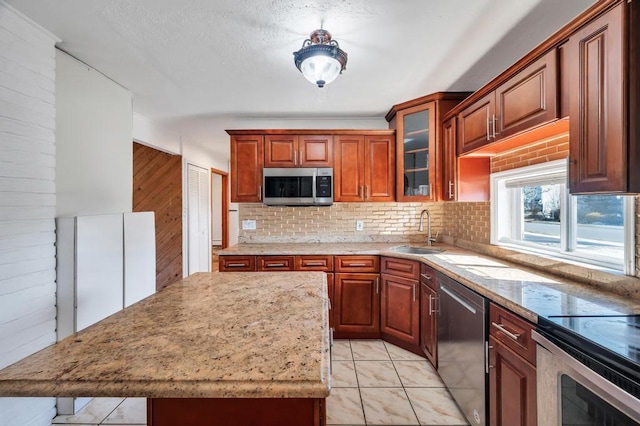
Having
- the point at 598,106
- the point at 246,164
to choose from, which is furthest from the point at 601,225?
the point at 246,164

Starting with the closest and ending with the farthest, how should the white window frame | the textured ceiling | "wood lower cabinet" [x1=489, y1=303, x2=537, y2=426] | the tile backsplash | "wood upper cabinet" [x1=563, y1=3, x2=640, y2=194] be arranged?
"wood upper cabinet" [x1=563, y1=3, x2=640, y2=194] → "wood lower cabinet" [x1=489, y1=303, x2=537, y2=426] → the white window frame → the textured ceiling → the tile backsplash

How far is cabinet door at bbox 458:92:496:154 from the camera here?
2.09 meters

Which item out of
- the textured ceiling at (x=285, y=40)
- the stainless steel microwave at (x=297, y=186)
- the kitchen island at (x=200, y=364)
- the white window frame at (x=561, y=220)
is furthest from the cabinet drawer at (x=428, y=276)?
the textured ceiling at (x=285, y=40)

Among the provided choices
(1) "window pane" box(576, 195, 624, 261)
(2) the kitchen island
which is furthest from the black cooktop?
(2) the kitchen island

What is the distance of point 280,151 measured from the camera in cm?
331

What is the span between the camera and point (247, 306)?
1.34 m

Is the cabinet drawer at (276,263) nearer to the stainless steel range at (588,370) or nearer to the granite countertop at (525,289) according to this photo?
the granite countertop at (525,289)

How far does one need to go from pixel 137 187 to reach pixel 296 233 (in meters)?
2.56

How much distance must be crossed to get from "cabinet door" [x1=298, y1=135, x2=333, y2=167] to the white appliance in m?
1.74

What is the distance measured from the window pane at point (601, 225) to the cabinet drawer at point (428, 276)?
0.94 metres

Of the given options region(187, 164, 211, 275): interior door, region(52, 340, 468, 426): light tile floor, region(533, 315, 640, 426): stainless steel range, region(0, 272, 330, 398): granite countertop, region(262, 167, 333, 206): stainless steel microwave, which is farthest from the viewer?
region(187, 164, 211, 275): interior door

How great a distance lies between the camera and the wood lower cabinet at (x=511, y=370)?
1.26 meters

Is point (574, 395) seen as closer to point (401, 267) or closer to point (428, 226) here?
point (401, 267)

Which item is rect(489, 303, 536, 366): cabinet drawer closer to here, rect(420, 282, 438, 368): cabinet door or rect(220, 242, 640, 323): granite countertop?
rect(220, 242, 640, 323): granite countertop
